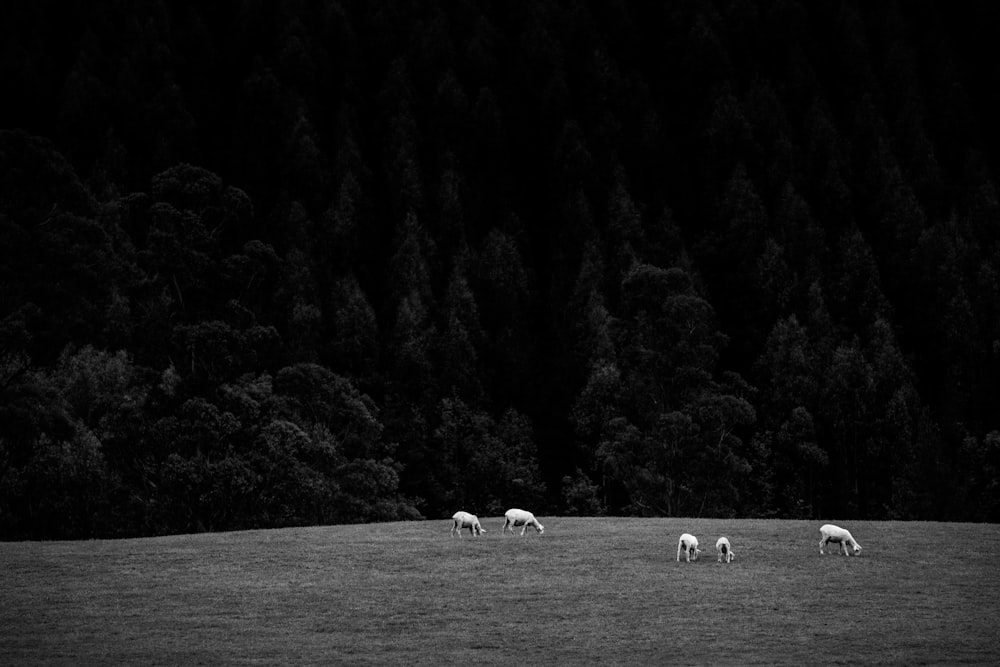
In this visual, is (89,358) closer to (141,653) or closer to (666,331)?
(666,331)

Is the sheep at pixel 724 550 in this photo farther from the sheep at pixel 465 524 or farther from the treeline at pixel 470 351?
the treeline at pixel 470 351

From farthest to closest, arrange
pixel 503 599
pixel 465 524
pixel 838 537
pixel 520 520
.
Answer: pixel 520 520 < pixel 465 524 < pixel 838 537 < pixel 503 599

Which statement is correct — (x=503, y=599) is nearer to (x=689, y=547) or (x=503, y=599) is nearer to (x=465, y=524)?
(x=689, y=547)

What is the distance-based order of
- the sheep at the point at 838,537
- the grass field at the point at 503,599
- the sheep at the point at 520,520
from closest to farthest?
1. the grass field at the point at 503,599
2. the sheep at the point at 838,537
3. the sheep at the point at 520,520

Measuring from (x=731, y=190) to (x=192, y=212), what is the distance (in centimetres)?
12866

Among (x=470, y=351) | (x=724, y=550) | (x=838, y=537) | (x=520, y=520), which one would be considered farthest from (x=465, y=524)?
(x=470, y=351)

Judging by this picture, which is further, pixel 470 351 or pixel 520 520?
pixel 470 351

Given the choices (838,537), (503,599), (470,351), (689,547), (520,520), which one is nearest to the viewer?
(503,599)

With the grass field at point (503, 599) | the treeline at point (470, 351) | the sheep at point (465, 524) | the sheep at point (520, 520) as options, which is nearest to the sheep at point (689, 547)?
the grass field at point (503, 599)

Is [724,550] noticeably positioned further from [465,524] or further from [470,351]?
[470,351]

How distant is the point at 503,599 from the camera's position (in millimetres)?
33000

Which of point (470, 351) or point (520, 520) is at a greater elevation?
point (470, 351)

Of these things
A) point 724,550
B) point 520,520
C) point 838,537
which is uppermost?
point 520,520

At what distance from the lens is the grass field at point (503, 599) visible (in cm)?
2694
